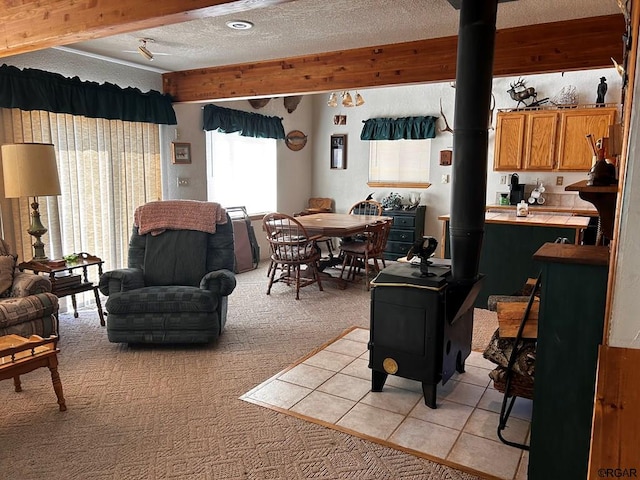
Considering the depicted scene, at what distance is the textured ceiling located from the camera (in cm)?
302

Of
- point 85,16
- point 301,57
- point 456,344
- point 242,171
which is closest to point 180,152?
point 242,171

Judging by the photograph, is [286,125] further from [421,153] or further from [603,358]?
[603,358]

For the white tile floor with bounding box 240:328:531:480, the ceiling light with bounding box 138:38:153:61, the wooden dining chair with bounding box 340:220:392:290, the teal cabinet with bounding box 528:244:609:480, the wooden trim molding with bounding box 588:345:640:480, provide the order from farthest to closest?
the wooden dining chair with bounding box 340:220:392:290 → the ceiling light with bounding box 138:38:153:61 → the white tile floor with bounding box 240:328:531:480 → the teal cabinet with bounding box 528:244:609:480 → the wooden trim molding with bounding box 588:345:640:480

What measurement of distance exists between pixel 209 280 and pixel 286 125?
4248 millimetres

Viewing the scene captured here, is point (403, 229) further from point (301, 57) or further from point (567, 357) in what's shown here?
point (567, 357)

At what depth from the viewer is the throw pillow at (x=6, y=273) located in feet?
10.7

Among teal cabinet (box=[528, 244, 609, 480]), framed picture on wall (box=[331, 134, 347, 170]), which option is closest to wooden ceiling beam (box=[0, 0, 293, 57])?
teal cabinet (box=[528, 244, 609, 480])

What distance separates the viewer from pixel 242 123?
6215mm

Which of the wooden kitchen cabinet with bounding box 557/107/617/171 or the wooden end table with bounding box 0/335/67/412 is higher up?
the wooden kitchen cabinet with bounding box 557/107/617/171

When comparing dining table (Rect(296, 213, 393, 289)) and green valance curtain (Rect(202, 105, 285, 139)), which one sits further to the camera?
green valance curtain (Rect(202, 105, 285, 139))

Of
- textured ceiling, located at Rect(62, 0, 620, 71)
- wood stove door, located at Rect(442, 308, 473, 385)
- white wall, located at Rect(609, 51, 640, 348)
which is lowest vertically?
wood stove door, located at Rect(442, 308, 473, 385)

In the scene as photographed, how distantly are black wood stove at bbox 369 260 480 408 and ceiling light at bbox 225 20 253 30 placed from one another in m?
2.03

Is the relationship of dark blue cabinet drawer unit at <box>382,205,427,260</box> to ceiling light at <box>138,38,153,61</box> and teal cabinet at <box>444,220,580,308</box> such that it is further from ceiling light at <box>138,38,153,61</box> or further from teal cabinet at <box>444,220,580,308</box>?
ceiling light at <box>138,38,153,61</box>

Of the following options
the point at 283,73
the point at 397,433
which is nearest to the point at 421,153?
the point at 283,73
